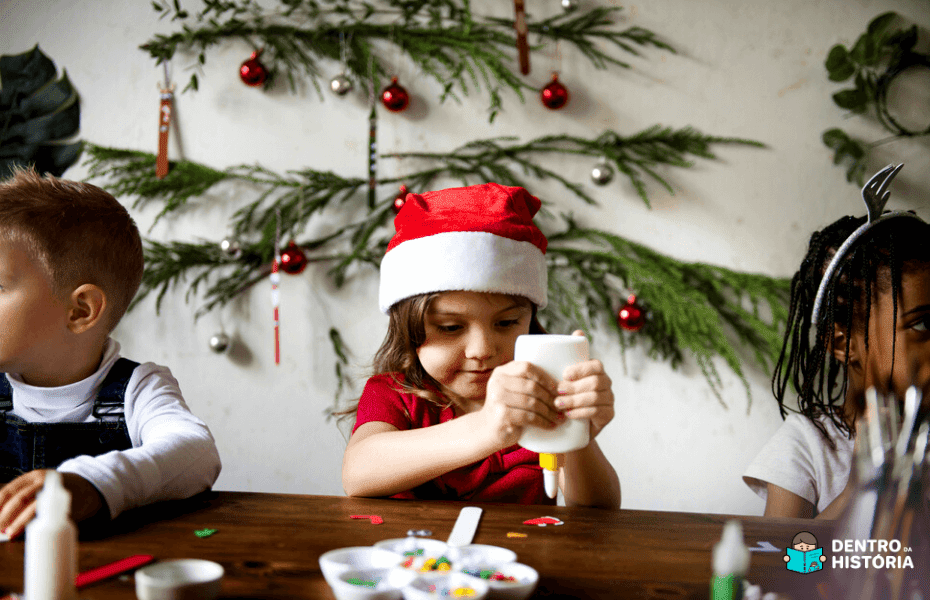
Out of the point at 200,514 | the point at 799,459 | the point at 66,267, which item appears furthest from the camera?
the point at 799,459

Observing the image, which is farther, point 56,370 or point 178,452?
point 56,370

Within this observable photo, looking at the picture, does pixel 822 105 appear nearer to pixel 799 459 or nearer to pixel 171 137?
pixel 799 459

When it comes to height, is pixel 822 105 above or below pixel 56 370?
above

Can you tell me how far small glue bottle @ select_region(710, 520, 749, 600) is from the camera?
412 mm

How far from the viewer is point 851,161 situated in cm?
174

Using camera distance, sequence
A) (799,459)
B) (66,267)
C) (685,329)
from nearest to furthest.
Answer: (66,267) < (799,459) < (685,329)

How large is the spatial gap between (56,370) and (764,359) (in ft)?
5.34

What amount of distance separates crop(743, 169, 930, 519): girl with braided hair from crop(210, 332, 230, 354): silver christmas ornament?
136 centimetres

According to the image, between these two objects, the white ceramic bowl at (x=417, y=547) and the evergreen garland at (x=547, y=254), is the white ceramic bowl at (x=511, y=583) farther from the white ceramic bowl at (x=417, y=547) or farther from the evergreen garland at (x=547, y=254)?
the evergreen garland at (x=547, y=254)

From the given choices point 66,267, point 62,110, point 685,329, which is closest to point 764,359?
point 685,329

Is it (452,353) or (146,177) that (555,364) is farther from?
(146,177)

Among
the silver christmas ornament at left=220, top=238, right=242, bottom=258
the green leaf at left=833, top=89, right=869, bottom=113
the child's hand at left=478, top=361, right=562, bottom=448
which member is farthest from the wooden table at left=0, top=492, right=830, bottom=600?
the green leaf at left=833, top=89, right=869, bottom=113

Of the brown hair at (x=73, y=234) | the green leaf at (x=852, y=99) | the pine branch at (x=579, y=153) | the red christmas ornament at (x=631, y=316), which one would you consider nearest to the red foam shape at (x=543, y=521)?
the brown hair at (x=73, y=234)

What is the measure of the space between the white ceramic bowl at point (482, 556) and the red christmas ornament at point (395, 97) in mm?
1407
